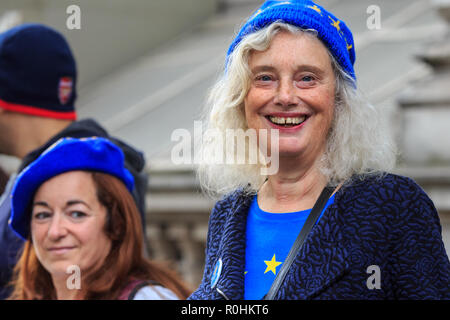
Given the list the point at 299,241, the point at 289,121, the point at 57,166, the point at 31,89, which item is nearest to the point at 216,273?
the point at 299,241

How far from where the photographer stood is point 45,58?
3992 mm

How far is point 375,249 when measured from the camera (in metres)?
2.09

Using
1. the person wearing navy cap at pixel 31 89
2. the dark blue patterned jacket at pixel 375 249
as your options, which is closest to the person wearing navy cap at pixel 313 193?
the dark blue patterned jacket at pixel 375 249

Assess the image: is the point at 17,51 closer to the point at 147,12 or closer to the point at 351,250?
the point at 351,250

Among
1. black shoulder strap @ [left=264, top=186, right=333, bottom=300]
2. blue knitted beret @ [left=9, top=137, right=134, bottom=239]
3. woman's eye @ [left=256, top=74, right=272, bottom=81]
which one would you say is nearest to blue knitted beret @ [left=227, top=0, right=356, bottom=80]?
woman's eye @ [left=256, top=74, right=272, bottom=81]

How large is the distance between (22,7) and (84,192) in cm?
749

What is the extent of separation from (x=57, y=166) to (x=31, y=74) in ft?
2.60

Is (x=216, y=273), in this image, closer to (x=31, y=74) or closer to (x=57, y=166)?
(x=57, y=166)

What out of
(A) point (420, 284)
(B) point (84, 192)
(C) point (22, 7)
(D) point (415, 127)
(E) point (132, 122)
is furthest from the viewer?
(C) point (22, 7)

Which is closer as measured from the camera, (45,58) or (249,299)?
(249,299)

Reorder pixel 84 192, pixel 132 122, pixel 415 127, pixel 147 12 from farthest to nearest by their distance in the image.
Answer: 1. pixel 147 12
2. pixel 132 122
3. pixel 415 127
4. pixel 84 192

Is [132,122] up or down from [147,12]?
down

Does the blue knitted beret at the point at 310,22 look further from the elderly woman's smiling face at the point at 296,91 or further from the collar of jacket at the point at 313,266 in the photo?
the collar of jacket at the point at 313,266

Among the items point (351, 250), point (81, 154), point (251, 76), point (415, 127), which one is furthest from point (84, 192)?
point (415, 127)
